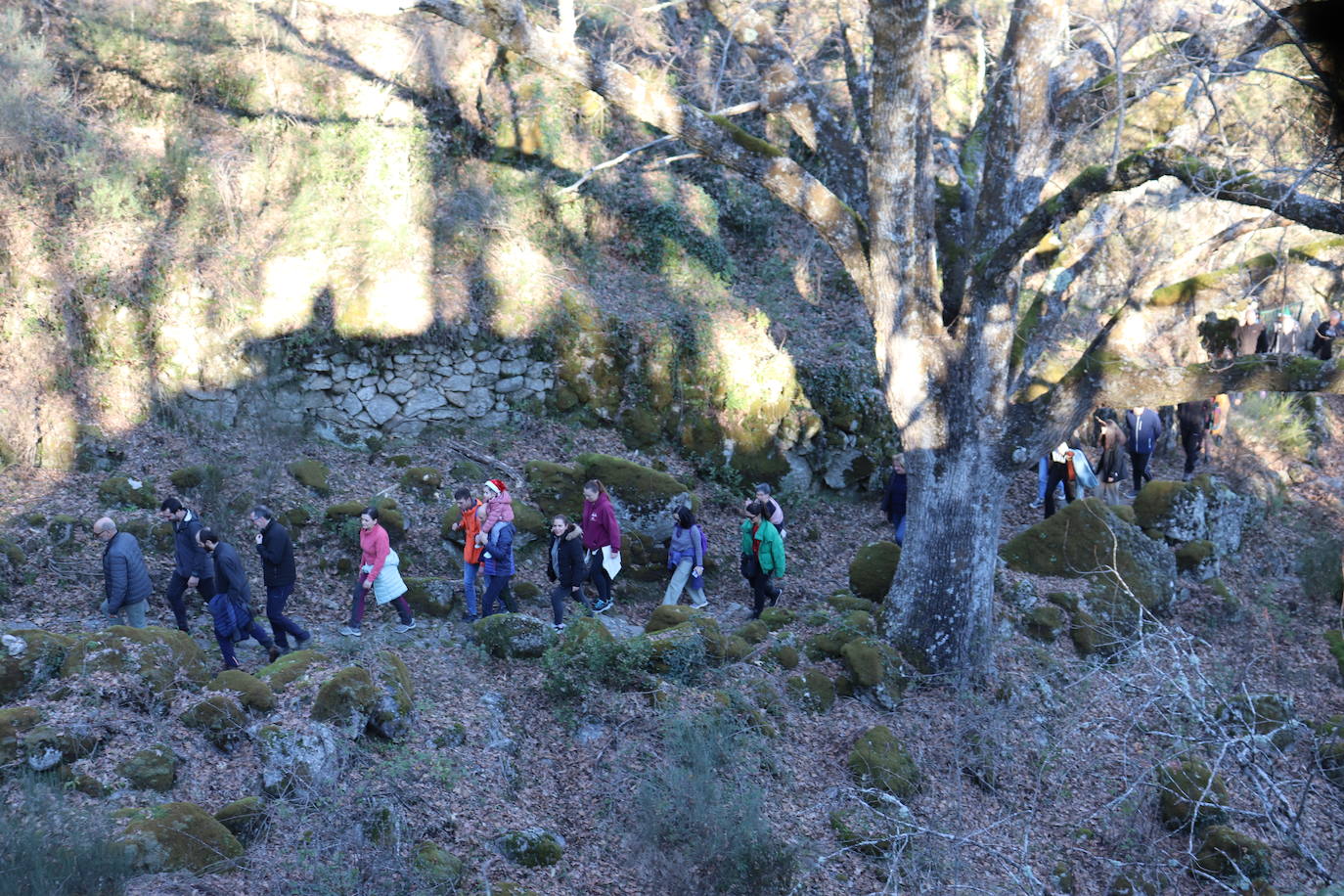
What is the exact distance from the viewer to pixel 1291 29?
183 inches

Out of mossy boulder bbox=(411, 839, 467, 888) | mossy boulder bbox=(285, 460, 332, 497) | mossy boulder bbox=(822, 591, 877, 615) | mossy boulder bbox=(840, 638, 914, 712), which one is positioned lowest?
mossy boulder bbox=(411, 839, 467, 888)

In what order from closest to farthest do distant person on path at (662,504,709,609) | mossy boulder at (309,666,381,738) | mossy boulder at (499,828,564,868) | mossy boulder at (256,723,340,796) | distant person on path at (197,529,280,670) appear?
mossy boulder at (499,828,564,868) < mossy boulder at (256,723,340,796) < mossy boulder at (309,666,381,738) < distant person on path at (197,529,280,670) < distant person on path at (662,504,709,609)

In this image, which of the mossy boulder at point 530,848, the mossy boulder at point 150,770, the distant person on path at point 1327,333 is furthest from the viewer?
the distant person on path at point 1327,333

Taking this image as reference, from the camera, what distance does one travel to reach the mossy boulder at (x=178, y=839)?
5578 mm

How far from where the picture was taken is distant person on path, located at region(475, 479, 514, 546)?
991 centimetres

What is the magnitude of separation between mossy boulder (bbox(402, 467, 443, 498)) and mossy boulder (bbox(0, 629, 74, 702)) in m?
4.86

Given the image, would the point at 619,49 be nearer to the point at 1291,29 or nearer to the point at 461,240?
the point at 461,240

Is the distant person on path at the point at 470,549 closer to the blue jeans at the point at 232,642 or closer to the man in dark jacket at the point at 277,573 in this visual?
the man in dark jacket at the point at 277,573

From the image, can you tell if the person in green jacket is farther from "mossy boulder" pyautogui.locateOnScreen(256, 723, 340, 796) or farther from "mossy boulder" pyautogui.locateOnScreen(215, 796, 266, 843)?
"mossy boulder" pyautogui.locateOnScreen(215, 796, 266, 843)

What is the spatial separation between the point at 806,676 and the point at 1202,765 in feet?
11.9

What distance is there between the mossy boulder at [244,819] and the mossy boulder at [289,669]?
4.86ft

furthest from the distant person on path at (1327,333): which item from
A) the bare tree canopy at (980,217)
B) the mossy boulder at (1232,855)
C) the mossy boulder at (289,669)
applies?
the mossy boulder at (289,669)

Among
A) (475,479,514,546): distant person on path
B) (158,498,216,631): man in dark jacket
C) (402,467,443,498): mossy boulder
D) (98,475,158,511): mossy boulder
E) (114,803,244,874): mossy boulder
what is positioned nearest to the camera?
(114,803,244,874): mossy boulder

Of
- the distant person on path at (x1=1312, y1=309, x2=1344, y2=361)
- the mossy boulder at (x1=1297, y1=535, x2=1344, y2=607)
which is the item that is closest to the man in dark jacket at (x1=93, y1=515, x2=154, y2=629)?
the mossy boulder at (x1=1297, y1=535, x2=1344, y2=607)
